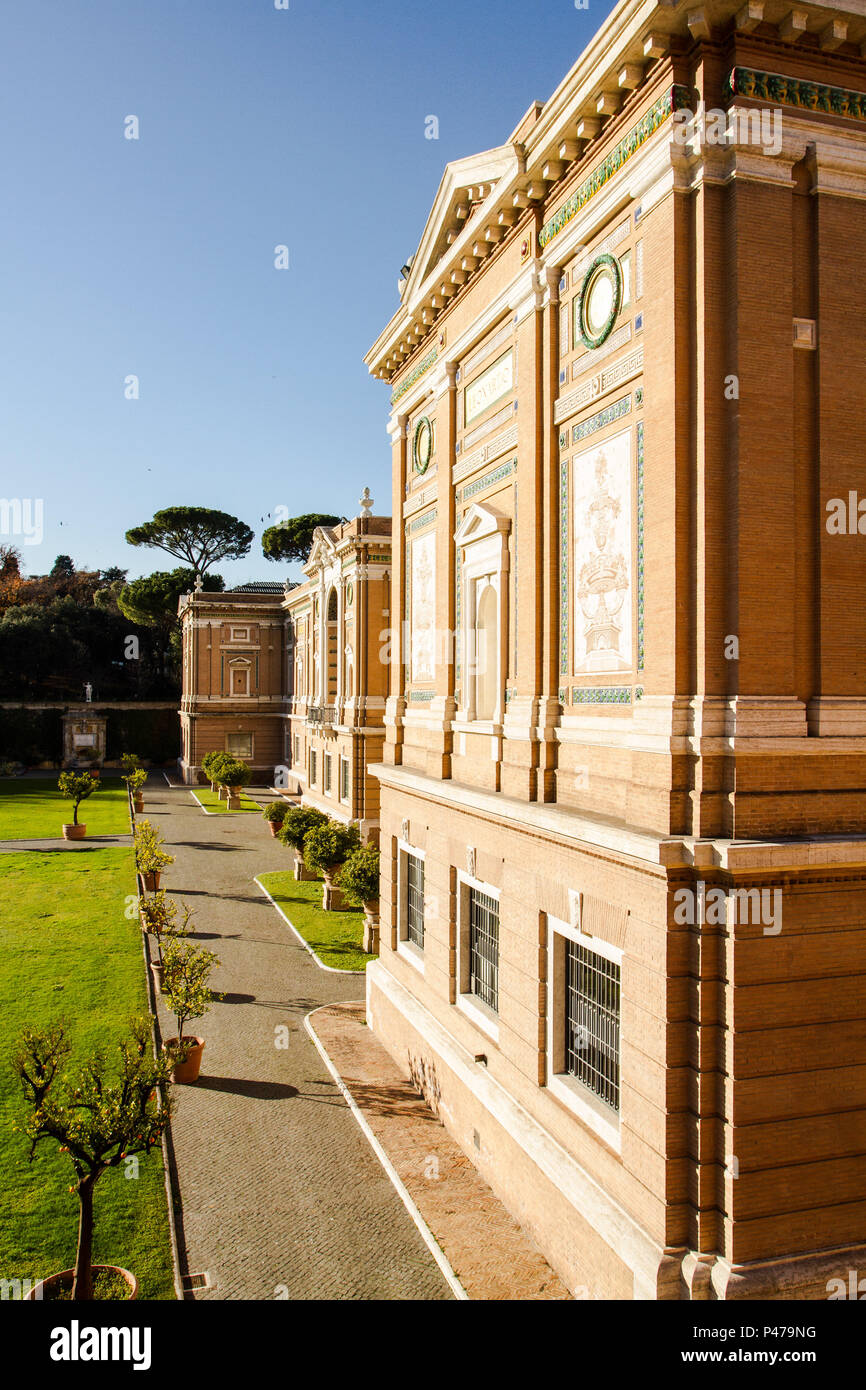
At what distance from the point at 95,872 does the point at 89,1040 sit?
16.5 m

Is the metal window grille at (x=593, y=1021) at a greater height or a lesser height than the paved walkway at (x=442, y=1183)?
greater

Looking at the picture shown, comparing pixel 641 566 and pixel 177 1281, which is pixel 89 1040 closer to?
pixel 177 1281

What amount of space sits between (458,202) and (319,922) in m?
18.9

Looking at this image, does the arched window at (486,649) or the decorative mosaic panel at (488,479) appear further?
the arched window at (486,649)

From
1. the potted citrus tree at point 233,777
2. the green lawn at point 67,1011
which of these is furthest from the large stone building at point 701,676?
the potted citrus tree at point 233,777

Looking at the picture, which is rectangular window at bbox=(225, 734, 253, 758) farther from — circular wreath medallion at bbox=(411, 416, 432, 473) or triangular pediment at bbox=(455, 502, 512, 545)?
triangular pediment at bbox=(455, 502, 512, 545)

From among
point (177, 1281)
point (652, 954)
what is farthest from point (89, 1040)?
point (652, 954)

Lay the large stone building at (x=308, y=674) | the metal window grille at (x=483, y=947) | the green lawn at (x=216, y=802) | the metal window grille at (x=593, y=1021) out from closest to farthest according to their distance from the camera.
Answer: the metal window grille at (x=593, y=1021), the metal window grille at (x=483, y=947), the large stone building at (x=308, y=674), the green lawn at (x=216, y=802)

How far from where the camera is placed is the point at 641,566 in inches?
367

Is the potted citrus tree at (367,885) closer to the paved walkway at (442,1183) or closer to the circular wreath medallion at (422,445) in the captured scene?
the paved walkway at (442,1183)

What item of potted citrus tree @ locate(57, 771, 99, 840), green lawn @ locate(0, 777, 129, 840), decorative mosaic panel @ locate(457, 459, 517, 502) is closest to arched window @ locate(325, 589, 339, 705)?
potted citrus tree @ locate(57, 771, 99, 840)

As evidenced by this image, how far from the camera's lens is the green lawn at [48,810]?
130 ft

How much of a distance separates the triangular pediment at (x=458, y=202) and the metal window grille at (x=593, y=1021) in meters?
9.94

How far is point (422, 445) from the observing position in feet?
56.3
